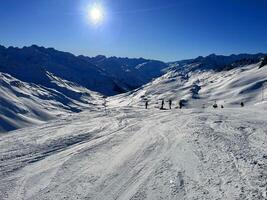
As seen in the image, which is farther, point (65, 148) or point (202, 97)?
point (202, 97)

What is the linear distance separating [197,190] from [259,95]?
9436cm

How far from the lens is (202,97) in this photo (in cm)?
13588

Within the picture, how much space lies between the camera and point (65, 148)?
901 inches

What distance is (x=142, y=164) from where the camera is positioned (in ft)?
58.0

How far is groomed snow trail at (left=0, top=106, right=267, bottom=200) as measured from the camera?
14102 millimetres

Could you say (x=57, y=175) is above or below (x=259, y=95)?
below

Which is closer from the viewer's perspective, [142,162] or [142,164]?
[142,164]

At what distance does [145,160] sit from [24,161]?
728cm

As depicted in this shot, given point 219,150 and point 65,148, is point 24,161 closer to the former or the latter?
point 65,148

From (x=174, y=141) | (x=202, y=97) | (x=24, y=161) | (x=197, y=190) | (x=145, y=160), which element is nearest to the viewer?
(x=197, y=190)

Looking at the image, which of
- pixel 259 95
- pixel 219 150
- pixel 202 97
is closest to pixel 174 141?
pixel 219 150

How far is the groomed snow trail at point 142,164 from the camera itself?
46.3 feet

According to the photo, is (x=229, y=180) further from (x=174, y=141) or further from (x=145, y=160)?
(x=174, y=141)

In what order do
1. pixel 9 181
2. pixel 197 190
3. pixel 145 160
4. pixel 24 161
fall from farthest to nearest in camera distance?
pixel 24 161, pixel 145 160, pixel 9 181, pixel 197 190
